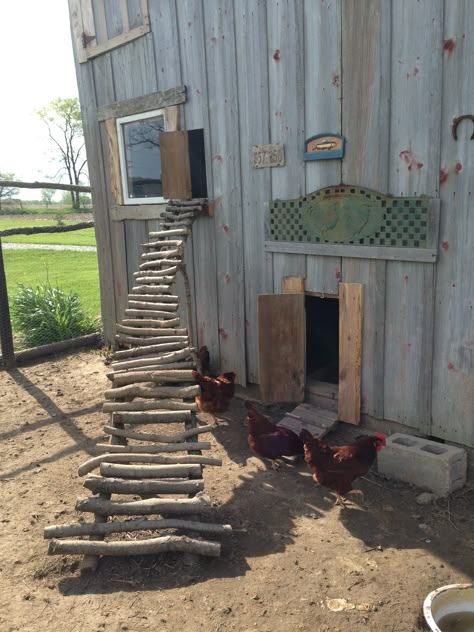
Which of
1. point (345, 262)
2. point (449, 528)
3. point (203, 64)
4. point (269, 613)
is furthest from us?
point (203, 64)

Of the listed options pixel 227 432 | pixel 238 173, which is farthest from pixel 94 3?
pixel 227 432

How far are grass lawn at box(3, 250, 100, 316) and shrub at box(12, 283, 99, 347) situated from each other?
0.92 meters

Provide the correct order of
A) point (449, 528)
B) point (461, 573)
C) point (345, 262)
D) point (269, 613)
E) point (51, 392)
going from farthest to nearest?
1. point (51, 392)
2. point (345, 262)
3. point (449, 528)
4. point (461, 573)
5. point (269, 613)

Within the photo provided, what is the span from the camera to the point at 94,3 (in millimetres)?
7219

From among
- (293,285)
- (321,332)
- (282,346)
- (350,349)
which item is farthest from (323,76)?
(321,332)

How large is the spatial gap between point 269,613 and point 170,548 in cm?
73

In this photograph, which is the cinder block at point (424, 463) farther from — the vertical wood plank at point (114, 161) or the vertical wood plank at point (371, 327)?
the vertical wood plank at point (114, 161)

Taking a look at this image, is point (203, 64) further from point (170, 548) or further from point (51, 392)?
point (170, 548)

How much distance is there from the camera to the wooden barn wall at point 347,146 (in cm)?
411

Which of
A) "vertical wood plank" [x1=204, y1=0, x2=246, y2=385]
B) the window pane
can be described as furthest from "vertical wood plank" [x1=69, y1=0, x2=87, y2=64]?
"vertical wood plank" [x1=204, y1=0, x2=246, y2=385]

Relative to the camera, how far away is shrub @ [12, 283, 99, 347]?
9.15m

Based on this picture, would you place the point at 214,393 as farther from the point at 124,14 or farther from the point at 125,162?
the point at 124,14

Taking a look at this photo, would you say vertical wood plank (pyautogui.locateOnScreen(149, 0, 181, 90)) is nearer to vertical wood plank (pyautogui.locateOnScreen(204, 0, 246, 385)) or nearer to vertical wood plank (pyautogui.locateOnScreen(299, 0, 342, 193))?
vertical wood plank (pyautogui.locateOnScreen(204, 0, 246, 385))

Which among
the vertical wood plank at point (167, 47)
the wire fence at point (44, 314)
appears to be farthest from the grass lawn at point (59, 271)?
the vertical wood plank at point (167, 47)
